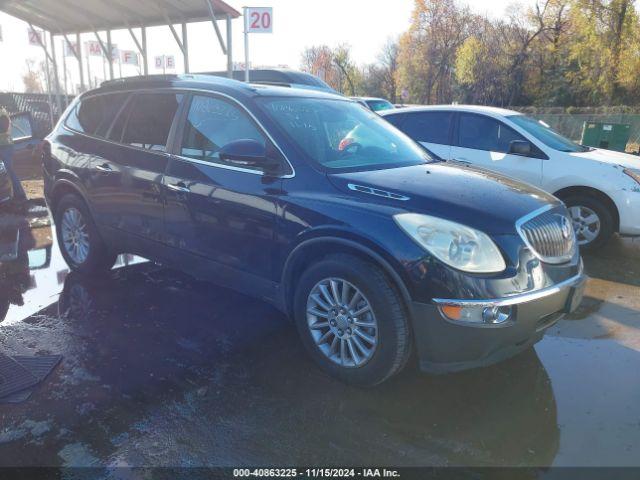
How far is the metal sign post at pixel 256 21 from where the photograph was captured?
32.8 feet

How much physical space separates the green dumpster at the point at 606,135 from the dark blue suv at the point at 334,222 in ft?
47.6

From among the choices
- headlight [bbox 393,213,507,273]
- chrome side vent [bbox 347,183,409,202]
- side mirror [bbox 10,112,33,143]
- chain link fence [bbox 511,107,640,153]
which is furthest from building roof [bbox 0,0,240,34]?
chain link fence [bbox 511,107,640,153]

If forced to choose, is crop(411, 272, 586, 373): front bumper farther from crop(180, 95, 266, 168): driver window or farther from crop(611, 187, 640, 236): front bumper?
crop(611, 187, 640, 236): front bumper

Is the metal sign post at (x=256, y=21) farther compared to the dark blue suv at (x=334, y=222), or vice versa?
the metal sign post at (x=256, y=21)

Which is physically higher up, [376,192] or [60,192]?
[376,192]

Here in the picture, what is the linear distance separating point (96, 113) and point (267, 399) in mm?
3484

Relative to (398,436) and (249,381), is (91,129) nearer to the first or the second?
(249,381)

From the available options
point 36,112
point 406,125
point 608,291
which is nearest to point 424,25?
point 36,112

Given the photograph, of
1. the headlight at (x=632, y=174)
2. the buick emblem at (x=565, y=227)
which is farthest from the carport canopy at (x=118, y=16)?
the buick emblem at (x=565, y=227)

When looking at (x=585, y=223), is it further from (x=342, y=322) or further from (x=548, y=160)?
(x=342, y=322)

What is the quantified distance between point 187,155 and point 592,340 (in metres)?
3.53

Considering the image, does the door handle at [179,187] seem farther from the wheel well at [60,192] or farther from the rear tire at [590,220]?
the rear tire at [590,220]

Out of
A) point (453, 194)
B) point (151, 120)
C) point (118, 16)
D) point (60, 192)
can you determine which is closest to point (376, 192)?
point (453, 194)

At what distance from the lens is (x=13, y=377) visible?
326cm
